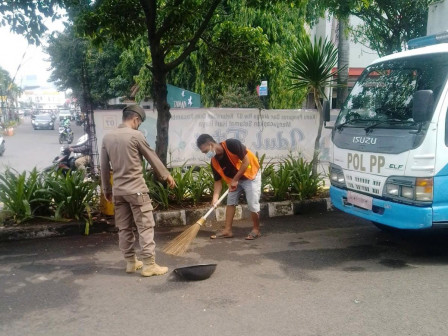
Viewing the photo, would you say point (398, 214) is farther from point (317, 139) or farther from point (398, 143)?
point (317, 139)

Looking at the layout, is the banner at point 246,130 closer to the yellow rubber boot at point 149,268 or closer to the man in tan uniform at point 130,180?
the man in tan uniform at point 130,180

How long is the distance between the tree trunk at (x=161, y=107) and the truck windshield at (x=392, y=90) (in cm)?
259

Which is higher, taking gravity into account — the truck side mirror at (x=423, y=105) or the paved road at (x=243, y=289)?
the truck side mirror at (x=423, y=105)

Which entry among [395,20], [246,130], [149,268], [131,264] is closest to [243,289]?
[149,268]

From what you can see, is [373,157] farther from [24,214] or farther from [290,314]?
[24,214]

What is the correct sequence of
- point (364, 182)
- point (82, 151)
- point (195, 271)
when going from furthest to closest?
point (82, 151) → point (364, 182) → point (195, 271)

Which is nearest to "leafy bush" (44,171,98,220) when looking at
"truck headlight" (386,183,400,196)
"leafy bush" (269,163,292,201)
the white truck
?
"leafy bush" (269,163,292,201)

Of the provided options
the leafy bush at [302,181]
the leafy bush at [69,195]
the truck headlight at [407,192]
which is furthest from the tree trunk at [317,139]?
the leafy bush at [69,195]

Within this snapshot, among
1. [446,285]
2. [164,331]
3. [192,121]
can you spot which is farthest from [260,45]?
[164,331]

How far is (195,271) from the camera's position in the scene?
433 centimetres

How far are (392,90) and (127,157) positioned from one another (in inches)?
123

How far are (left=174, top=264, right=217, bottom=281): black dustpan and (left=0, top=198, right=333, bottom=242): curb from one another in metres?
2.11

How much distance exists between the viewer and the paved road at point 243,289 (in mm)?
3471

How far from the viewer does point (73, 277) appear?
4.56 meters
